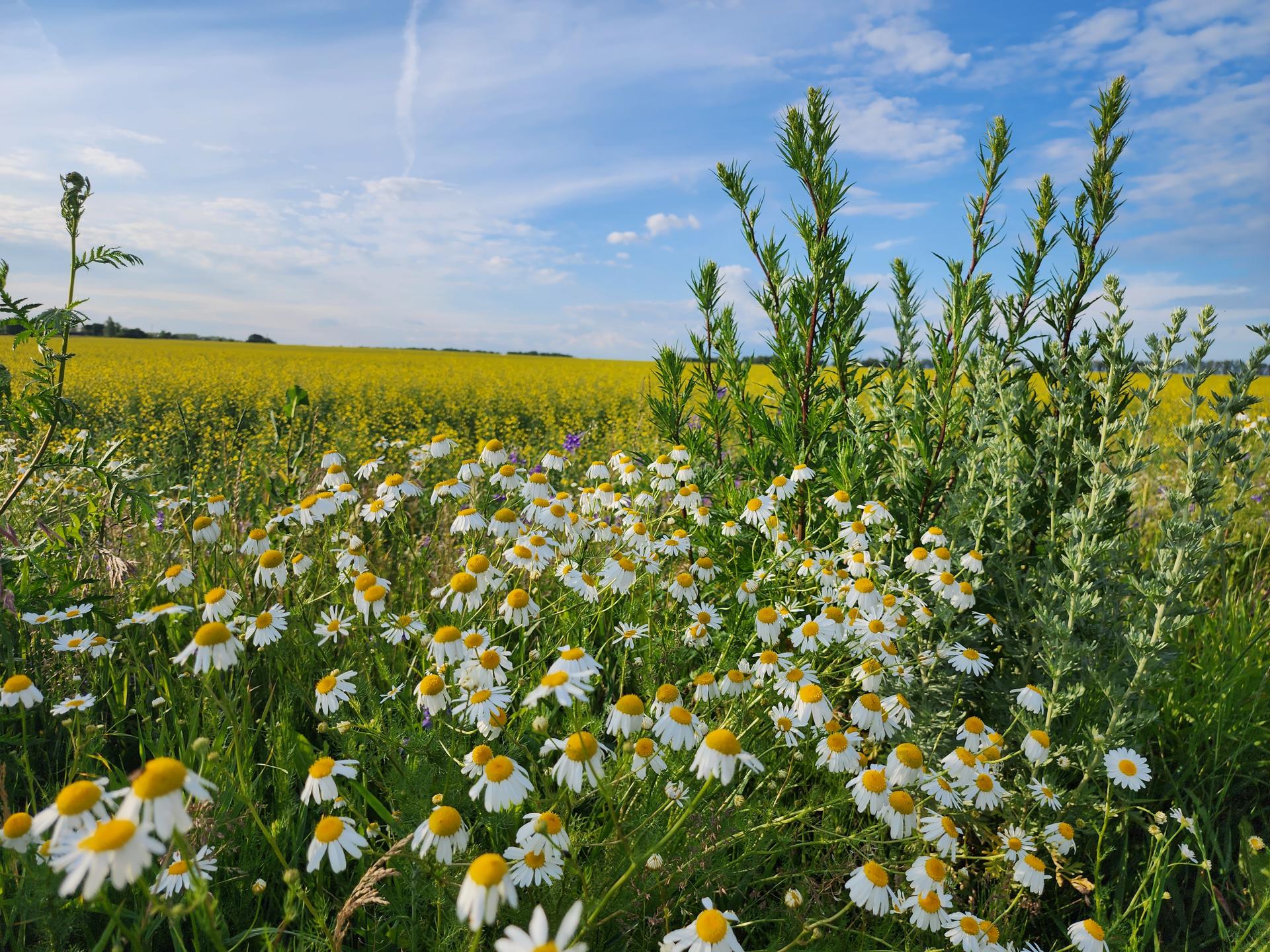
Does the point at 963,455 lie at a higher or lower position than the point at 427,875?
higher

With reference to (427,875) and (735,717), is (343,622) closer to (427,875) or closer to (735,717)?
(427,875)

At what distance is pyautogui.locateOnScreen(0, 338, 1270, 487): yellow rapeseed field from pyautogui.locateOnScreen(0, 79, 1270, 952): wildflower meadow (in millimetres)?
3352

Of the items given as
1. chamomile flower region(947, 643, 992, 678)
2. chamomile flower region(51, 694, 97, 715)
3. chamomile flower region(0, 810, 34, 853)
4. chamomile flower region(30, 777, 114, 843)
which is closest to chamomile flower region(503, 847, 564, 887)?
chamomile flower region(30, 777, 114, 843)

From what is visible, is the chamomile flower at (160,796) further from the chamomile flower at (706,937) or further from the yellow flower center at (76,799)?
the chamomile flower at (706,937)

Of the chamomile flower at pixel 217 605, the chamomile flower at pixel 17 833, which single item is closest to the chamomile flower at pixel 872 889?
the chamomile flower at pixel 17 833

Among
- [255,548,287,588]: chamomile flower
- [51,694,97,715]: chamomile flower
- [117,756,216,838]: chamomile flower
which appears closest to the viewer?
[117,756,216,838]: chamomile flower

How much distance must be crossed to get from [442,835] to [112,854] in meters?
0.62

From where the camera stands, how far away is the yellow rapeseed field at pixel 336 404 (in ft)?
24.4

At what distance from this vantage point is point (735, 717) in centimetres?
194

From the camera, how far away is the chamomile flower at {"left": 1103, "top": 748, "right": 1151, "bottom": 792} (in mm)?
2029

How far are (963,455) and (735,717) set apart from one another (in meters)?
1.60

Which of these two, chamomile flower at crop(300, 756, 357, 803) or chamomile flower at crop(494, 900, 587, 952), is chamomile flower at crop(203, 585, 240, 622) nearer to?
chamomile flower at crop(300, 756, 357, 803)

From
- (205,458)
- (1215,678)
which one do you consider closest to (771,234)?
(1215,678)

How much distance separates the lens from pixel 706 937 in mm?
1269
